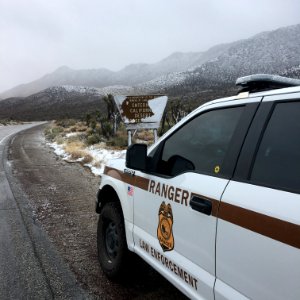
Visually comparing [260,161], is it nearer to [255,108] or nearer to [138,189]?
[255,108]

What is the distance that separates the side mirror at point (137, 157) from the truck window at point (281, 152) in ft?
3.81

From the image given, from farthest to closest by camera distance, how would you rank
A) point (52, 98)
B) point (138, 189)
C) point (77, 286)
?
1. point (52, 98)
2. point (77, 286)
3. point (138, 189)

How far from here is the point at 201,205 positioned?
8.20 feet

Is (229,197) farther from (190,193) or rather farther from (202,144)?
(202,144)

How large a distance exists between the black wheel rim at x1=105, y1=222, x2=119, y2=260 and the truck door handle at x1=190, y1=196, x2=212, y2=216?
163 centimetres

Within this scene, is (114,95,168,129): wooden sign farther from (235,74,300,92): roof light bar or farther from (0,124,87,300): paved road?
(235,74,300,92): roof light bar

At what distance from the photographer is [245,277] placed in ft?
7.11

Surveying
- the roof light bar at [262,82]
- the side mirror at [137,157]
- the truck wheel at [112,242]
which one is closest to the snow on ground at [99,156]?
the truck wheel at [112,242]

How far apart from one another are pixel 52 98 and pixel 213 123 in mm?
150670

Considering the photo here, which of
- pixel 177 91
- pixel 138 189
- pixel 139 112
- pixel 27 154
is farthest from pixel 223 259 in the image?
pixel 177 91

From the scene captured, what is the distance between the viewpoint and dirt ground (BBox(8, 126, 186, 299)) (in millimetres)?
4020

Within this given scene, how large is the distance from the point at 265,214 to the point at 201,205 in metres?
0.52

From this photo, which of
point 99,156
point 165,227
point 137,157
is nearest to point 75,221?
point 137,157

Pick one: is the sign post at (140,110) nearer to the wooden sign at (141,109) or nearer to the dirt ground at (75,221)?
the wooden sign at (141,109)
